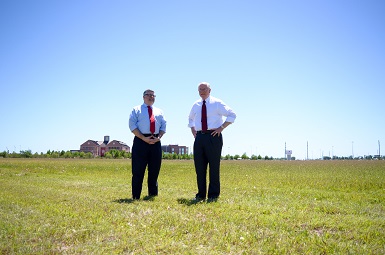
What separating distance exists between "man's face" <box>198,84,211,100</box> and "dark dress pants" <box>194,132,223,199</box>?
910 mm

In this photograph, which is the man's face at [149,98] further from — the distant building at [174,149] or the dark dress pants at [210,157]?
the distant building at [174,149]

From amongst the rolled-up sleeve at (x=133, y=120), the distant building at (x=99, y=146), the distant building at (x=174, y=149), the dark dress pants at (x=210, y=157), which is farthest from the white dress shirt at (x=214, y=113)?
the distant building at (x=174, y=149)

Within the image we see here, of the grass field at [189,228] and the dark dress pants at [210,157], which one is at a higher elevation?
the dark dress pants at [210,157]

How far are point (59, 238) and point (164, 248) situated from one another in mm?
1329

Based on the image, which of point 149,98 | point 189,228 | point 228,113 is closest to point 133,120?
point 149,98

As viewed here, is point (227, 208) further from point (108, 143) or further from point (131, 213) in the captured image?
point (108, 143)

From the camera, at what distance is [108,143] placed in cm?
14638

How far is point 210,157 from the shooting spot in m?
7.30

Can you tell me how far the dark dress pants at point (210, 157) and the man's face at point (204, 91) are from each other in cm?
91

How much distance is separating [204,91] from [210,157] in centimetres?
155

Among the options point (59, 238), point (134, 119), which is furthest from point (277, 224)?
point (134, 119)

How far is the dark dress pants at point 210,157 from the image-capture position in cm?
729

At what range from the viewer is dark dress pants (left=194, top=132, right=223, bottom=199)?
729 centimetres

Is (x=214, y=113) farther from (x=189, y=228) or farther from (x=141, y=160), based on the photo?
(x=189, y=228)
